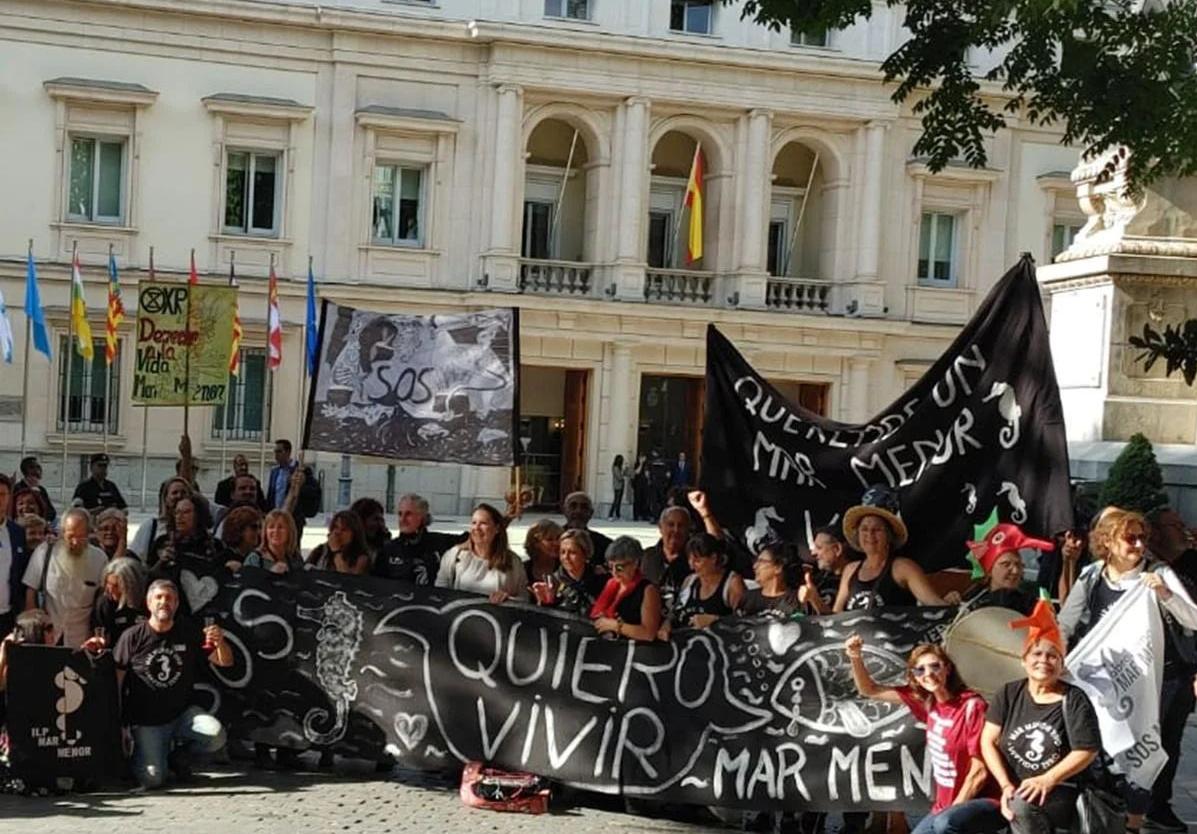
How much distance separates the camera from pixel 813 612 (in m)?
9.93

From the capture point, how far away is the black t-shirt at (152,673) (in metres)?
10.2

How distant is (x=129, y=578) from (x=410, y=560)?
70.8 inches

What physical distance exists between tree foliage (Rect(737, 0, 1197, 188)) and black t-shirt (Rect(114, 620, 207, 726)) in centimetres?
541

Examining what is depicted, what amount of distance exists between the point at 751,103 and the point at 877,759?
3153cm

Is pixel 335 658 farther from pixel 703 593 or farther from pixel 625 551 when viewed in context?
pixel 703 593

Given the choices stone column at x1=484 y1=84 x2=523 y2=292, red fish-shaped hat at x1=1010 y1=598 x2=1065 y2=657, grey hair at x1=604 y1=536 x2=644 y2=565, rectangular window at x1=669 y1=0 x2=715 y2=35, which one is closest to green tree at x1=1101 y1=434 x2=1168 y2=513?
grey hair at x1=604 y1=536 x2=644 y2=565

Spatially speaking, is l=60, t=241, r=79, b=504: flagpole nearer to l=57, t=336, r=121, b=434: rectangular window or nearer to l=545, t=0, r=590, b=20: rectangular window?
l=57, t=336, r=121, b=434: rectangular window

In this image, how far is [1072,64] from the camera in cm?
1189

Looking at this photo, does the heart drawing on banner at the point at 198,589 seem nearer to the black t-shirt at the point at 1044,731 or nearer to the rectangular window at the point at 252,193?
the black t-shirt at the point at 1044,731

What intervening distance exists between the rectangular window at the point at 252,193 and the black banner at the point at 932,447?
27.4 meters

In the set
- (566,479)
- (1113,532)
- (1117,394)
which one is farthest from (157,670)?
(566,479)

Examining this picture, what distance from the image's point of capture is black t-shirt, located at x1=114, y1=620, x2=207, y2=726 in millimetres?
10219

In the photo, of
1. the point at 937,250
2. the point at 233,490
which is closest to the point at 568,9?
the point at 937,250

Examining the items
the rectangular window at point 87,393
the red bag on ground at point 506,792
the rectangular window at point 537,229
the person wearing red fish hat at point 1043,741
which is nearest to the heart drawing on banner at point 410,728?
the red bag on ground at point 506,792
